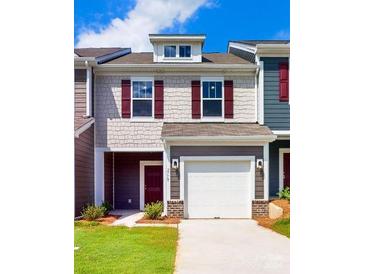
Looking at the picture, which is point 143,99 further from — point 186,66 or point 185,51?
point 185,51

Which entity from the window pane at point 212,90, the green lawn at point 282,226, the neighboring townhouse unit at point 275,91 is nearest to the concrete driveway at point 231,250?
the green lawn at point 282,226

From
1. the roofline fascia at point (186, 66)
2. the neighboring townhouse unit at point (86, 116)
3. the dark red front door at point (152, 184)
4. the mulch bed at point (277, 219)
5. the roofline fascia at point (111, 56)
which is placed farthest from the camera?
the dark red front door at point (152, 184)

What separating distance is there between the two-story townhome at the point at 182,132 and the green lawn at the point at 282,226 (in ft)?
4.50

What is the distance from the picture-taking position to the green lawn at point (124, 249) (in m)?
4.65

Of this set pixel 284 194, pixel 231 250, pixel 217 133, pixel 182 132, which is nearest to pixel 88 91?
pixel 182 132

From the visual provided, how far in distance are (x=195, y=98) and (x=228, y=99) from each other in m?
0.84

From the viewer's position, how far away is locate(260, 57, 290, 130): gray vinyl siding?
10305mm

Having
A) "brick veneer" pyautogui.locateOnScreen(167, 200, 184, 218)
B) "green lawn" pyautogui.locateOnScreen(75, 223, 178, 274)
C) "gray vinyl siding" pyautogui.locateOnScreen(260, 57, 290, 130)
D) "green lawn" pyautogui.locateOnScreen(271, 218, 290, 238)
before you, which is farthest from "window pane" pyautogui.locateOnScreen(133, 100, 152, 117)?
"green lawn" pyautogui.locateOnScreen(271, 218, 290, 238)

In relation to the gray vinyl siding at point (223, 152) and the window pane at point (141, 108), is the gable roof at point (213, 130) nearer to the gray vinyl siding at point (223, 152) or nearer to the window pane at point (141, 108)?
the gray vinyl siding at point (223, 152)

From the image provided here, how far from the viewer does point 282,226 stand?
7.84 metres
